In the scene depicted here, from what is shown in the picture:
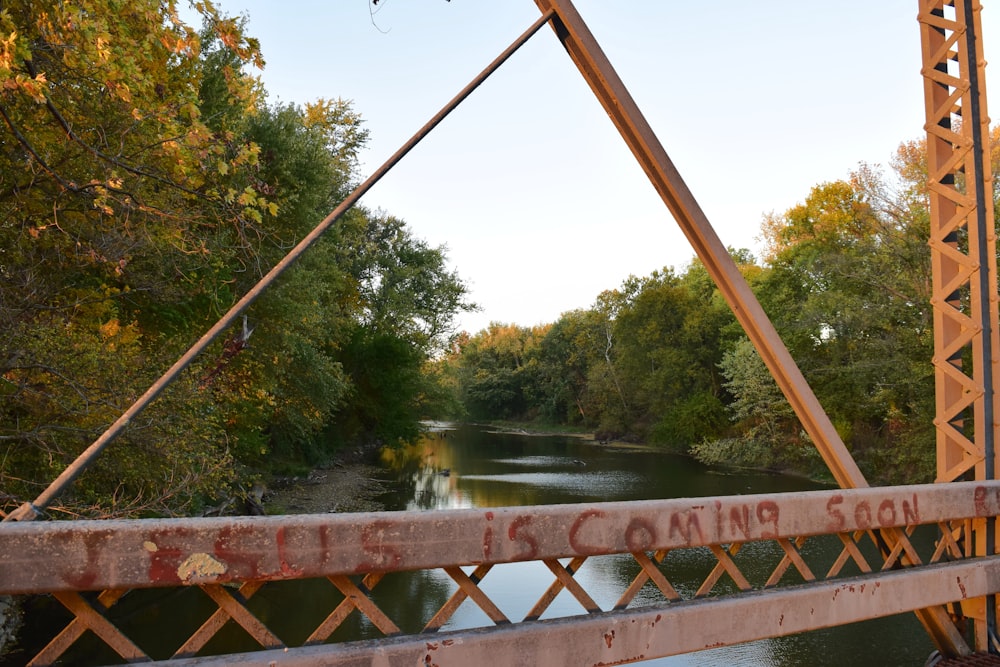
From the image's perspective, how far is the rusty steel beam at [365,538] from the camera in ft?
5.17

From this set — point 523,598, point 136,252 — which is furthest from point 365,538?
point 523,598

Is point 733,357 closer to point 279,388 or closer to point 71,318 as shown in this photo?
point 279,388

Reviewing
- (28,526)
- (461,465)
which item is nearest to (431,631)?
(28,526)

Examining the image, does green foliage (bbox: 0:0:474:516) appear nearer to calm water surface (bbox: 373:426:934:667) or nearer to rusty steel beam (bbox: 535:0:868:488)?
rusty steel beam (bbox: 535:0:868:488)

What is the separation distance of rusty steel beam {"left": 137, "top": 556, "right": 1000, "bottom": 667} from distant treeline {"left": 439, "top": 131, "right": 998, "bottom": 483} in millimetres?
15644

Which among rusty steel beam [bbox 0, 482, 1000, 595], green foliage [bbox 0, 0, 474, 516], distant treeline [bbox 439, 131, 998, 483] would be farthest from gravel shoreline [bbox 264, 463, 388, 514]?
rusty steel beam [bbox 0, 482, 1000, 595]

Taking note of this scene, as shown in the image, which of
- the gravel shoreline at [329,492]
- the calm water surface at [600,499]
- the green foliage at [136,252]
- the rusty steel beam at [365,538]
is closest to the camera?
the rusty steel beam at [365,538]

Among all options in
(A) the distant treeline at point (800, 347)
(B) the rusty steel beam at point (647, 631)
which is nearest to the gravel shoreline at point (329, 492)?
(A) the distant treeline at point (800, 347)

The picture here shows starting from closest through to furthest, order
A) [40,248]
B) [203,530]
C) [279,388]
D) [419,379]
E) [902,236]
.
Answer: [203,530], [40,248], [279,388], [902,236], [419,379]

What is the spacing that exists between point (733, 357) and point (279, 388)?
17.3 meters

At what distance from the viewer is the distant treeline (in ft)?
58.5

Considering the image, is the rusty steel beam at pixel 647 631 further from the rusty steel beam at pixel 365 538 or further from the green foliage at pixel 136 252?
the green foliage at pixel 136 252

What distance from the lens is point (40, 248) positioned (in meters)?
6.90

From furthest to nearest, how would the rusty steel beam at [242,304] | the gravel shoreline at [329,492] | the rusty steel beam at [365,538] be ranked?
1. the gravel shoreline at [329,492]
2. the rusty steel beam at [242,304]
3. the rusty steel beam at [365,538]
